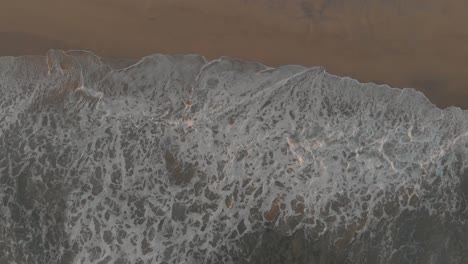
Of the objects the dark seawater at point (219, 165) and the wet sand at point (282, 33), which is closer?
the dark seawater at point (219, 165)

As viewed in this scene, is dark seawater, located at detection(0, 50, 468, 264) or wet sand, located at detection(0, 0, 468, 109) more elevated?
wet sand, located at detection(0, 0, 468, 109)

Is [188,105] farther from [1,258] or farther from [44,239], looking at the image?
[1,258]

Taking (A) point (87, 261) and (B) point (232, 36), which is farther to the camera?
(B) point (232, 36)

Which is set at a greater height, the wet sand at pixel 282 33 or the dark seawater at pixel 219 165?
the wet sand at pixel 282 33

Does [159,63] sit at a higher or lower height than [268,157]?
higher

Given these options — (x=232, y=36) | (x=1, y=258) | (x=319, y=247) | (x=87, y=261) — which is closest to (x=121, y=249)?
(x=87, y=261)

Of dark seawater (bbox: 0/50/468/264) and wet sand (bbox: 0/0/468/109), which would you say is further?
wet sand (bbox: 0/0/468/109)
